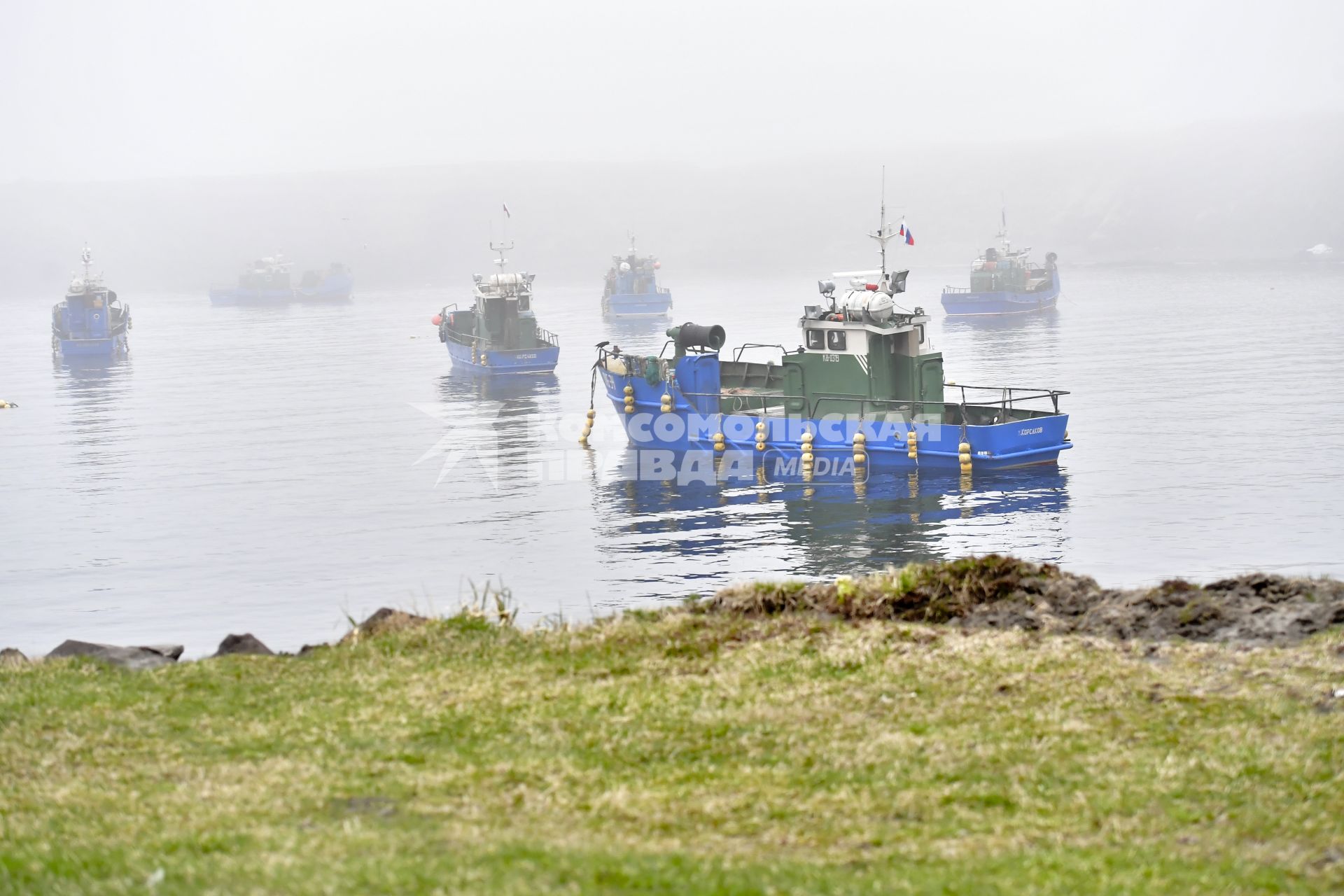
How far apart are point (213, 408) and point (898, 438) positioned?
123 ft

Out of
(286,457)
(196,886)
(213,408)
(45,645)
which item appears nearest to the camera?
(196,886)

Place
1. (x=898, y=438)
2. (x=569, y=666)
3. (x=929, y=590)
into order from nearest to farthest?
(x=569, y=666) < (x=929, y=590) < (x=898, y=438)

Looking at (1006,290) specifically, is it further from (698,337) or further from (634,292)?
(698,337)

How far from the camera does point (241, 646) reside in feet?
51.5

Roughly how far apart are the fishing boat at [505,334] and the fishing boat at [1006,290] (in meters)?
37.8

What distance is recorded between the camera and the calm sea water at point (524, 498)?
28375mm

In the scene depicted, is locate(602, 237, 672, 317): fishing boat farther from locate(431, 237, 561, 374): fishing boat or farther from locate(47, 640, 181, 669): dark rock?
locate(47, 640, 181, 669): dark rock

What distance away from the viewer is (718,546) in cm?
3138

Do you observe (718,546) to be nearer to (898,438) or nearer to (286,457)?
(898,438)

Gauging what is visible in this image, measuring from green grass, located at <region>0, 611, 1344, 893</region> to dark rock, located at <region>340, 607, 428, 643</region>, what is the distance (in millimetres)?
425

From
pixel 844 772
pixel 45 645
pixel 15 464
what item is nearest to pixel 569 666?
pixel 844 772

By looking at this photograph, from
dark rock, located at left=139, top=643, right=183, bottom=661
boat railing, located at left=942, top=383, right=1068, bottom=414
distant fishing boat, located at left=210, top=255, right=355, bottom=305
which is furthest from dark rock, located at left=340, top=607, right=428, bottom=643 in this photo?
distant fishing boat, located at left=210, top=255, right=355, bottom=305

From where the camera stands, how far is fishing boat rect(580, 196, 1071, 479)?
39.1 m

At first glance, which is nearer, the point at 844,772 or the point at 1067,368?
the point at 844,772
